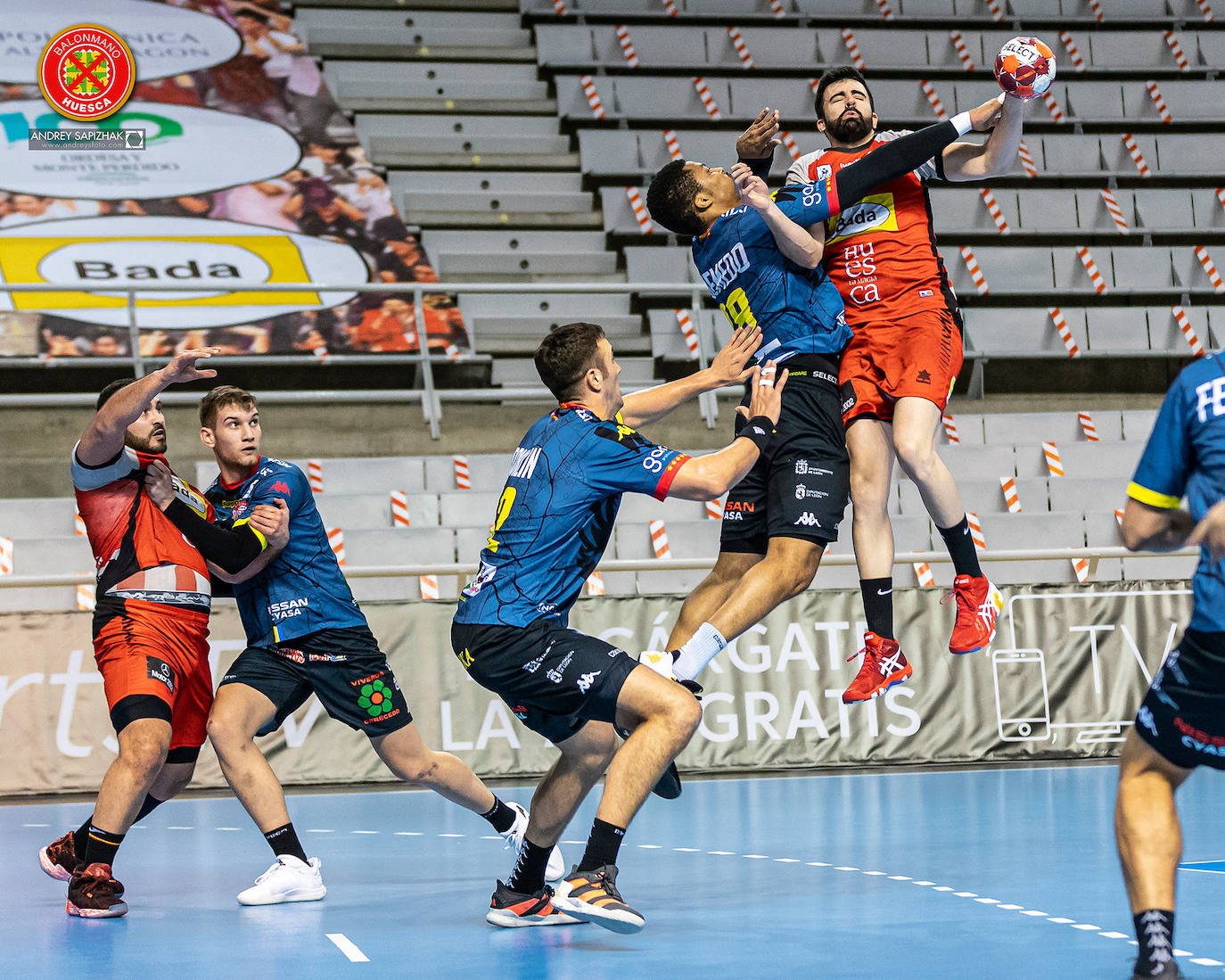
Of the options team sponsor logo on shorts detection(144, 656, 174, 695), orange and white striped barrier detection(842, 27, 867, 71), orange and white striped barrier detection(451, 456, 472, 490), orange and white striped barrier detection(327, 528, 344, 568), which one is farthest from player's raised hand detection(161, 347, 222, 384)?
orange and white striped barrier detection(842, 27, 867, 71)

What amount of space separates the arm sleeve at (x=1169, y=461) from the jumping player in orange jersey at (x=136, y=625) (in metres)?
3.36

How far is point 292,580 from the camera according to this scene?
19.8ft

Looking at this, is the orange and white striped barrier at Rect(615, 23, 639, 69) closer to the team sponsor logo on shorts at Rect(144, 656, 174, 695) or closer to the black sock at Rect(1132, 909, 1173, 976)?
the team sponsor logo on shorts at Rect(144, 656, 174, 695)

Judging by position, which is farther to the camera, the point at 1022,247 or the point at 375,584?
the point at 1022,247

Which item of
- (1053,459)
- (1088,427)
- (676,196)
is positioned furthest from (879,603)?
(1088,427)

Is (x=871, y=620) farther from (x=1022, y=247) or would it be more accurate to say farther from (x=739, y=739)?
(x=1022, y=247)

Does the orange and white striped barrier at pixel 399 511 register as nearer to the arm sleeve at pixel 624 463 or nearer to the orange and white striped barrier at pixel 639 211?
the orange and white striped barrier at pixel 639 211

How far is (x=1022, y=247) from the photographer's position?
16.1 meters

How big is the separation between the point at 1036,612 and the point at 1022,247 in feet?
24.4

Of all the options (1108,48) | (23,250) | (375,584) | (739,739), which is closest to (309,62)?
(23,250)

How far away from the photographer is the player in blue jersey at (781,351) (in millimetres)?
5457

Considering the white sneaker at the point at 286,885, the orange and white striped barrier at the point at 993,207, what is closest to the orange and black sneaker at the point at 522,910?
the white sneaker at the point at 286,885

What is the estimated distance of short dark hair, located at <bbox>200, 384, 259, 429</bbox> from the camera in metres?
6.03

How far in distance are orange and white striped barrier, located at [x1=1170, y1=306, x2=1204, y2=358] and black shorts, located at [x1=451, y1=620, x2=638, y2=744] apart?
1195 centimetres
